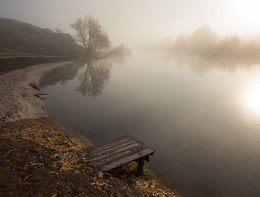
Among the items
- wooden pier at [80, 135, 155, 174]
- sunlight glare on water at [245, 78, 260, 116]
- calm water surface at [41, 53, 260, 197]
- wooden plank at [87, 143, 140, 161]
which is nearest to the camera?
wooden pier at [80, 135, 155, 174]

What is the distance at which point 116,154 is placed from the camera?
864 cm

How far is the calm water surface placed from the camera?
10.2 m

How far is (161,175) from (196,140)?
5697mm

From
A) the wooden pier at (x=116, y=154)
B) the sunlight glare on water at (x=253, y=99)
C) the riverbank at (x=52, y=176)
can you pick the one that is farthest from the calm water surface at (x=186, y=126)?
the riverbank at (x=52, y=176)

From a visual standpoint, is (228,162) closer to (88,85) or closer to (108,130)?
(108,130)

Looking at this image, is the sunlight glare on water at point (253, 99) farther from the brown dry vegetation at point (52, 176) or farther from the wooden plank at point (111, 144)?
the brown dry vegetation at point (52, 176)

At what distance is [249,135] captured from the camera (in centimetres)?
1450

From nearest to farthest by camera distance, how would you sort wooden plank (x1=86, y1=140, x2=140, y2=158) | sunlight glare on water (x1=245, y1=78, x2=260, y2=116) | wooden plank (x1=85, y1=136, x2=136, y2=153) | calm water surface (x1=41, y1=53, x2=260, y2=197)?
1. wooden plank (x1=86, y1=140, x2=140, y2=158)
2. wooden plank (x1=85, y1=136, x2=136, y2=153)
3. calm water surface (x1=41, y1=53, x2=260, y2=197)
4. sunlight glare on water (x1=245, y1=78, x2=260, y2=116)

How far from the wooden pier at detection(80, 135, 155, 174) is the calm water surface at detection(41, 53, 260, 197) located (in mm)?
2852

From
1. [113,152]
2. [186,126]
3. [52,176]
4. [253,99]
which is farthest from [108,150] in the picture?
[253,99]

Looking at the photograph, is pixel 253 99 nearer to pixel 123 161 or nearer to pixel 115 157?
pixel 123 161

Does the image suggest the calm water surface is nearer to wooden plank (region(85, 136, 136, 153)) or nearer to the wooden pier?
the wooden pier

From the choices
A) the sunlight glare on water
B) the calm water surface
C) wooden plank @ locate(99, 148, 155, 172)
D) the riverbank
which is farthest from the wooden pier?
the sunlight glare on water

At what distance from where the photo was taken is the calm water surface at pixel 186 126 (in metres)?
10.2
